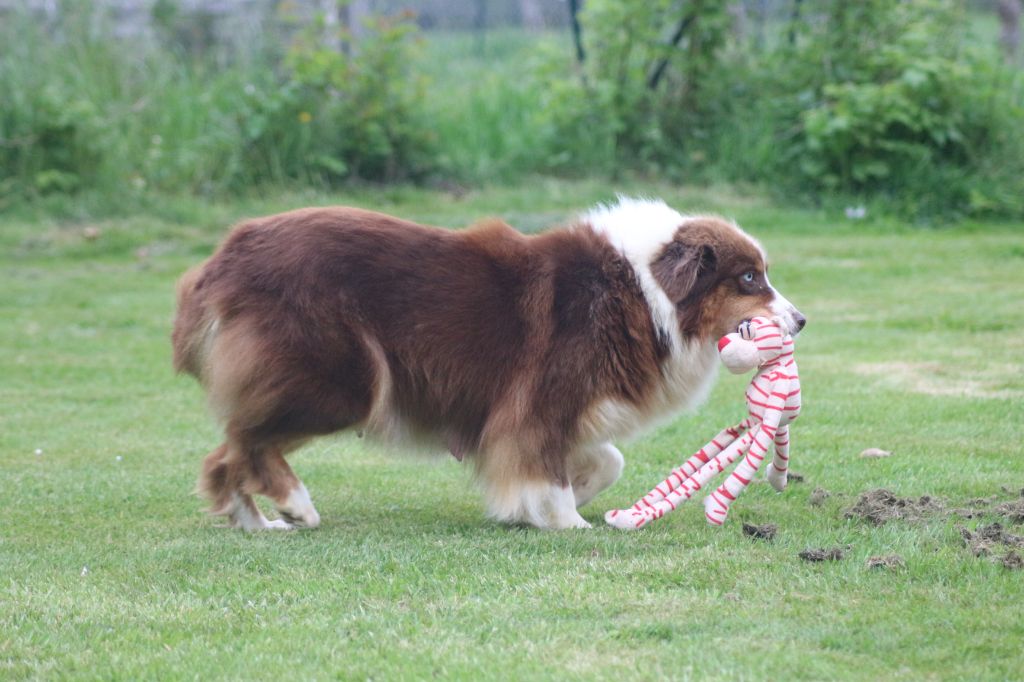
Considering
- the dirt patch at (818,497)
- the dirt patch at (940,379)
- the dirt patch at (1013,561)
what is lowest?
the dirt patch at (940,379)

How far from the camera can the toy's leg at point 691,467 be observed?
201 inches

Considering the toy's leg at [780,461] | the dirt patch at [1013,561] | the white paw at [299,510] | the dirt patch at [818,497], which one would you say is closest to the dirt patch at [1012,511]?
the dirt patch at [1013,561]

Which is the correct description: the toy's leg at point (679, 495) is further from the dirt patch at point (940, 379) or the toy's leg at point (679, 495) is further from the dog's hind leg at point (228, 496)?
the dirt patch at point (940, 379)

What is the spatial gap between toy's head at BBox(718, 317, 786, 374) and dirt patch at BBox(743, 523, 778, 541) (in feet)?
2.06

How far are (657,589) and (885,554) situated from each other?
0.87 metres

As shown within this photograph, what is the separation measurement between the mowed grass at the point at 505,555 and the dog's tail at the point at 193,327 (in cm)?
71

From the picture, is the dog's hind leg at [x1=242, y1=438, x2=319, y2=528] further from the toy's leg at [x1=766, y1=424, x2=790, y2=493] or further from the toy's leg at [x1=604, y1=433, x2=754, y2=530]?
the toy's leg at [x1=766, y1=424, x2=790, y2=493]

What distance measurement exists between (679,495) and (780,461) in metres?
0.61

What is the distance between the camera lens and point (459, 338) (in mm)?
5199

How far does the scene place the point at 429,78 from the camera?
14188 mm

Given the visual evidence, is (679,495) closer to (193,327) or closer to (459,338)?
(459,338)

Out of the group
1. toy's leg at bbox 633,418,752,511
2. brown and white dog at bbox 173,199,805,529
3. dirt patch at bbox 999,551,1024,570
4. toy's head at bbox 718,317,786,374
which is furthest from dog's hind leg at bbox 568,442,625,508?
dirt patch at bbox 999,551,1024,570

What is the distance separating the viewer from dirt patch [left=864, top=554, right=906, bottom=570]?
424 centimetres

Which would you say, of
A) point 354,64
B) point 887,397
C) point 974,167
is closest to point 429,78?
point 354,64
